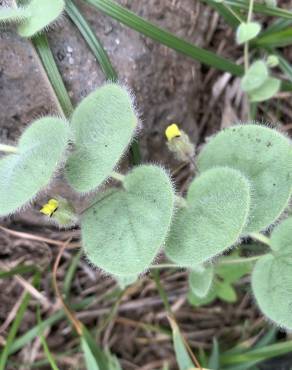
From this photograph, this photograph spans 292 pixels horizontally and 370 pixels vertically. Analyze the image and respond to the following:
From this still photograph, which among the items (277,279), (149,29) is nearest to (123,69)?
(149,29)

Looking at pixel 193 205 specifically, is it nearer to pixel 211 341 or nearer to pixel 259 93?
pixel 259 93

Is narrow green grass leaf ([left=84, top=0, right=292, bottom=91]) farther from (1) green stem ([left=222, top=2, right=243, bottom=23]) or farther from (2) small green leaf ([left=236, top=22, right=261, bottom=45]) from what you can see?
(2) small green leaf ([left=236, top=22, right=261, bottom=45])

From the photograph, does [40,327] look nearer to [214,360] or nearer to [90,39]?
[214,360]

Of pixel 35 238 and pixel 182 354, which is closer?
pixel 182 354

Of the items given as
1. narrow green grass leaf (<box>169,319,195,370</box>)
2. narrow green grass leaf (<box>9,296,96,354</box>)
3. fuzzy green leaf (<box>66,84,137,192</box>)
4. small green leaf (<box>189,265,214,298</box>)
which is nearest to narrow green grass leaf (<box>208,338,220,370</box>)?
narrow green grass leaf (<box>169,319,195,370</box>)

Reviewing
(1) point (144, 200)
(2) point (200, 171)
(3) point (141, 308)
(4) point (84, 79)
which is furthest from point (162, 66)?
(3) point (141, 308)

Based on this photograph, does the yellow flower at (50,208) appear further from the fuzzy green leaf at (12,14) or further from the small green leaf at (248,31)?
the small green leaf at (248,31)
